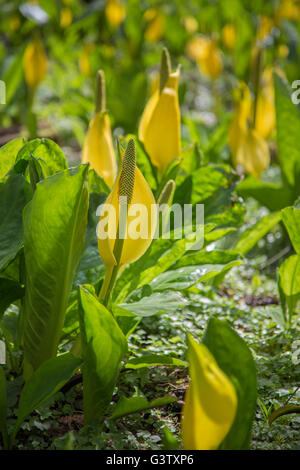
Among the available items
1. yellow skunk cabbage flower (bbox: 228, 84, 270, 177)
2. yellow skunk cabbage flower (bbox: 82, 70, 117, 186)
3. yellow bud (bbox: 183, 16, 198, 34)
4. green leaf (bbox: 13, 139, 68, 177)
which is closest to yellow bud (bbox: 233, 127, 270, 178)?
yellow skunk cabbage flower (bbox: 228, 84, 270, 177)

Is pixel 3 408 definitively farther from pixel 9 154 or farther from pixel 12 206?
pixel 9 154

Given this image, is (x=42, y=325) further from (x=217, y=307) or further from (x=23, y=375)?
(x=217, y=307)

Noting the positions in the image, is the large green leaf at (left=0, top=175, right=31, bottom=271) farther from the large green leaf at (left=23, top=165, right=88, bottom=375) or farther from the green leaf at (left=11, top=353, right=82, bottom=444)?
the green leaf at (left=11, top=353, right=82, bottom=444)

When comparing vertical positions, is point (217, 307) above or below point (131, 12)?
below

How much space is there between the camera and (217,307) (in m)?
Answer: 1.31

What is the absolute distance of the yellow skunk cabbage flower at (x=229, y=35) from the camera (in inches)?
127

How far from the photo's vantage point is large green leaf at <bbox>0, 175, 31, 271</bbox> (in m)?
0.84

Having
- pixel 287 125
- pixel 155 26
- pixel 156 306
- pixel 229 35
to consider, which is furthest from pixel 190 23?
pixel 156 306

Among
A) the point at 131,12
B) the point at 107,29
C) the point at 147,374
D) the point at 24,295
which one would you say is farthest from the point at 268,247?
the point at 107,29

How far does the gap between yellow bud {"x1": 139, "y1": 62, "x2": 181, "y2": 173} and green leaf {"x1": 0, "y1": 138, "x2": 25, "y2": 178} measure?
0.33 m

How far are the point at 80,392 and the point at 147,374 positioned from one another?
0.39 ft

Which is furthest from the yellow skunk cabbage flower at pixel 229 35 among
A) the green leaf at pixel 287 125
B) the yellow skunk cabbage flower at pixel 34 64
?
the green leaf at pixel 287 125
